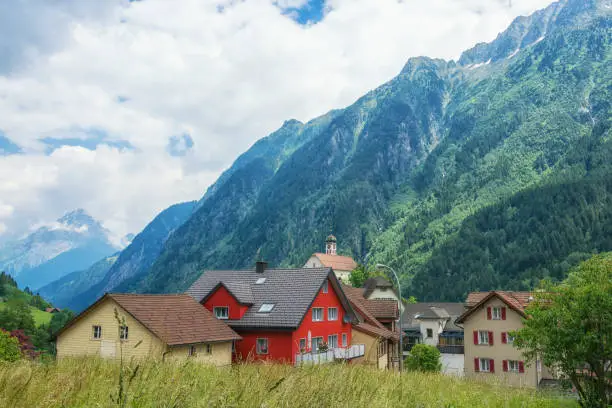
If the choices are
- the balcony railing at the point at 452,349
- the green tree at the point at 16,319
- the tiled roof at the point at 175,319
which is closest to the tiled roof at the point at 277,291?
the tiled roof at the point at 175,319

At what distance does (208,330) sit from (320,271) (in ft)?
41.5

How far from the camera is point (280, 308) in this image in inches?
1753

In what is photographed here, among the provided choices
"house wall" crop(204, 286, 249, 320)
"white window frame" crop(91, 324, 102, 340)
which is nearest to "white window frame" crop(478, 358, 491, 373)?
"house wall" crop(204, 286, 249, 320)

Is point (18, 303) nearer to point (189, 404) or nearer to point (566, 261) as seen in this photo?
point (189, 404)

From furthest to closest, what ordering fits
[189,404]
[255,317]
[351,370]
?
[255,317], [351,370], [189,404]

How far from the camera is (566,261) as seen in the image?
149m

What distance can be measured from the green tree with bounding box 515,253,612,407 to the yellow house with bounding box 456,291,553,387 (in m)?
26.9

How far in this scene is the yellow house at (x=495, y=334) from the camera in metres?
57.2

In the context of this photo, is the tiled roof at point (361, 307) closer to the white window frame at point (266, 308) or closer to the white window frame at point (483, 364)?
the white window frame at point (483, 364)

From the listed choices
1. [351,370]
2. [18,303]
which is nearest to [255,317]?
[351,370]

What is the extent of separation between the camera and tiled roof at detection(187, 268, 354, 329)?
43438 mm

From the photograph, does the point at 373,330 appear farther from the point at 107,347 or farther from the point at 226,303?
the point at 107,347

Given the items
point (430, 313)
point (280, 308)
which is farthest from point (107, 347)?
point (430, 313)

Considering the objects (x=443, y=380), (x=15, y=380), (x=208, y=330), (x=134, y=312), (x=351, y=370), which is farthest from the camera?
(x=208, y=330)
